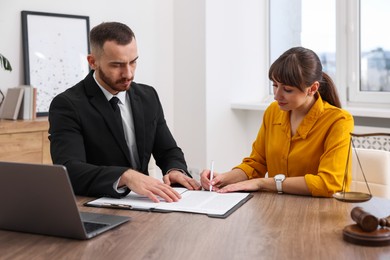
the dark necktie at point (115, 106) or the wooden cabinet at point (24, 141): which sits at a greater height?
the dark necktie at point (115, 106)

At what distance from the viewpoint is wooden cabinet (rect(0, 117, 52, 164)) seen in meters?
3.50

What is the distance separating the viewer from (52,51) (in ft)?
13.6

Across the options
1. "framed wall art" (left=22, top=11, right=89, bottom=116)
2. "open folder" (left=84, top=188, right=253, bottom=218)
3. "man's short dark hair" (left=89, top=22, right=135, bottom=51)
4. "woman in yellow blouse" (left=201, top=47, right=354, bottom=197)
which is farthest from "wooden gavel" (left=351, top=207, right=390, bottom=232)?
"framed wall art" (left=22, top=11, right=89, bottom=116)

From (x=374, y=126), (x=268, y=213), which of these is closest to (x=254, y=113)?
(x=374, y=126)

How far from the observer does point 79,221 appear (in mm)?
1561

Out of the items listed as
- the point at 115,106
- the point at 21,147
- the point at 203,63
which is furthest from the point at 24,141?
the point at 203,63

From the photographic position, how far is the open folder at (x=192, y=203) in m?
1.88

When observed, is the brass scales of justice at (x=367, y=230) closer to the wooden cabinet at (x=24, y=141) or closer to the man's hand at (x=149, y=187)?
the man's hand at (x=149, y=187)

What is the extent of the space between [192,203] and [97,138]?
0.58m

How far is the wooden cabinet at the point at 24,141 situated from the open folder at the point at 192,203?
1.60 m

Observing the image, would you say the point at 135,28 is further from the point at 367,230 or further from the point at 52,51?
the point at 367,230

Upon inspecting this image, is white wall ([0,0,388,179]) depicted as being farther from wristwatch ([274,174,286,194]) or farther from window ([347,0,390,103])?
wristwatch ([274,174,286,194])

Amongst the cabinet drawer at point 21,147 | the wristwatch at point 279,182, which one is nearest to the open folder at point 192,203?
the wristwatch at point 279,182

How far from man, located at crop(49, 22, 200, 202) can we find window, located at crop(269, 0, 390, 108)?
221cm
